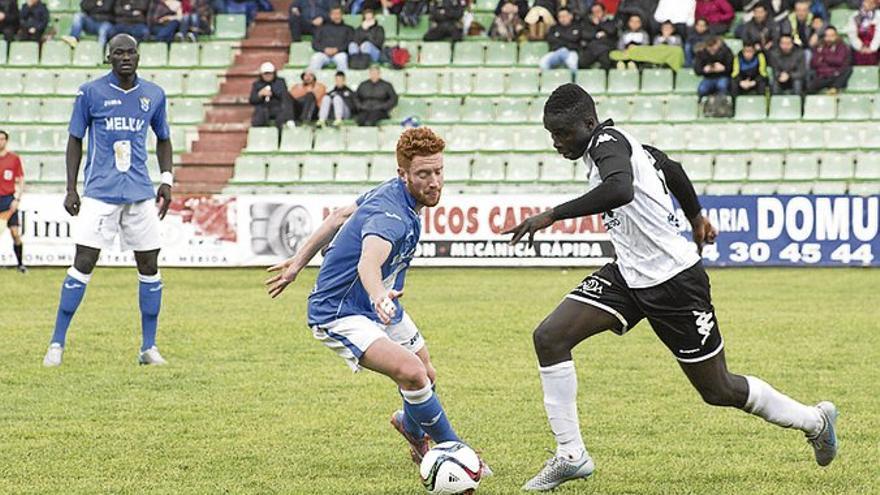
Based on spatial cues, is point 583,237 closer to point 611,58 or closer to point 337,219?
point 611,58

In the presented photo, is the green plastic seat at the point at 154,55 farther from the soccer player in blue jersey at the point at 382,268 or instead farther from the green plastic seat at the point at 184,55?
the soccer player in blue jersey at the point at 382,268

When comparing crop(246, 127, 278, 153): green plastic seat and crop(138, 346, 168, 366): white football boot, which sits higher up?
crop(246, 127, 278, 153): green plastic seat

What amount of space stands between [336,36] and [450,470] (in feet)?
64.9

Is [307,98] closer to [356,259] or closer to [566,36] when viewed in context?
[566,36]

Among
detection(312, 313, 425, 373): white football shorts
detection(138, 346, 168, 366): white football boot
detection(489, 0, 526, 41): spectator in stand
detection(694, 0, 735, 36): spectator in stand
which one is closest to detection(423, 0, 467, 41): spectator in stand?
detection(489, 0, 526, 41): spectator in stand

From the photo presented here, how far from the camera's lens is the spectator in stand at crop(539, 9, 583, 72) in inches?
985

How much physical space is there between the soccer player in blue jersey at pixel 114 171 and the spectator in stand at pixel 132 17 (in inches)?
637

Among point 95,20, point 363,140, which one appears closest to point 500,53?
point 363,140

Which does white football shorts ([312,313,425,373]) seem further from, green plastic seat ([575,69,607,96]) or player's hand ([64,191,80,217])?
green plastic seat ([575,69,607,96])

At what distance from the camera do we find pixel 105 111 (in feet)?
36.0

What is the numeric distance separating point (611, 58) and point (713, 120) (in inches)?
85.8

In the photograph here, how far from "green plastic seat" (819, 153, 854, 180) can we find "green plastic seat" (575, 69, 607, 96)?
3925mm

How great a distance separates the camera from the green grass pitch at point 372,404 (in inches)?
280

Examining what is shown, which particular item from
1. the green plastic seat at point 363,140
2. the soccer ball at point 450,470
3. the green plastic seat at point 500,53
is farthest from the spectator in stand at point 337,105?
the soccer ball at point 450,470
